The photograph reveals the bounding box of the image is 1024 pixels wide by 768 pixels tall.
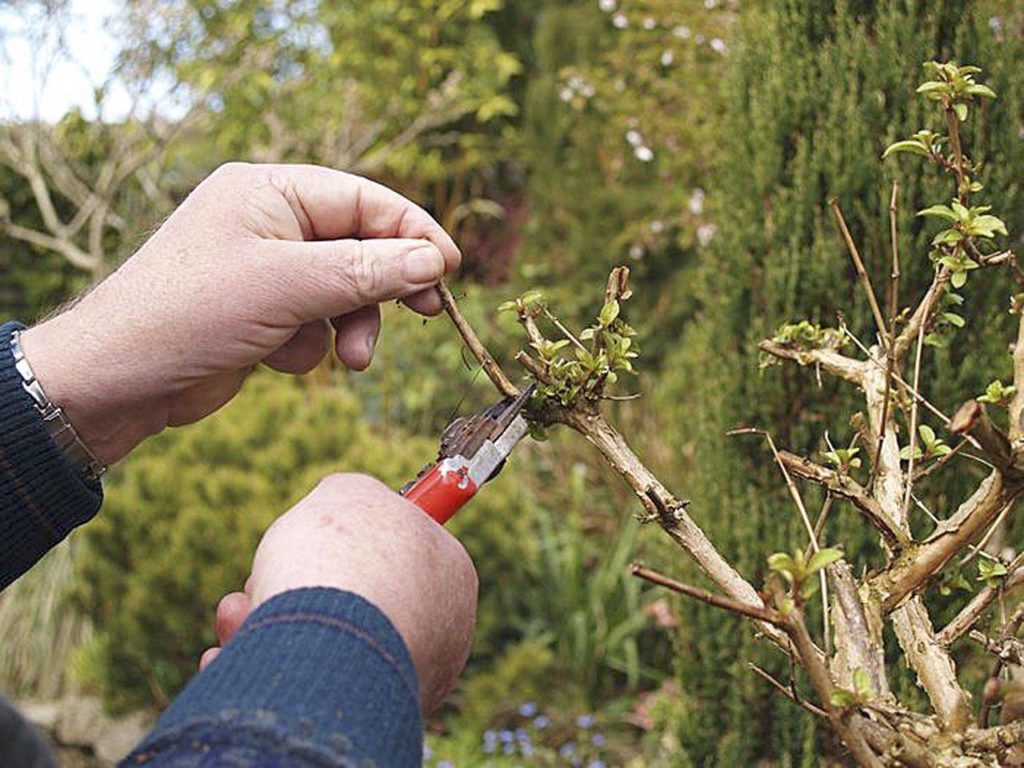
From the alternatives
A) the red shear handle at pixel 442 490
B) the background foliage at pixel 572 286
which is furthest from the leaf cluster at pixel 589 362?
the background foliage at pixel 572 286

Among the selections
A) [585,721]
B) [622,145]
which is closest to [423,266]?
[585,721]

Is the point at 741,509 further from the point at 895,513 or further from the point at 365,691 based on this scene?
the point at 365,691

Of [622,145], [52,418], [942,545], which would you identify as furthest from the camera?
[622,145]

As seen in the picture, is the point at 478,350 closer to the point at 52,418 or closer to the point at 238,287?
the point at 238,287

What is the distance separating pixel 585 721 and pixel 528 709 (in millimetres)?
185

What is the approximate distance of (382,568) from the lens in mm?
975

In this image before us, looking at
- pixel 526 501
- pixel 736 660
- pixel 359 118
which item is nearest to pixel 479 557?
pixel 526 501

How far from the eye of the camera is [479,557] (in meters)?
4.31

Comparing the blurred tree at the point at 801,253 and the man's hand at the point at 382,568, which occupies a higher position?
the man's hand at the point at 382,568

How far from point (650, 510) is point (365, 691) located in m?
0.49

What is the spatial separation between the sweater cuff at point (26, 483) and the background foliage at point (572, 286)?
0.68 m

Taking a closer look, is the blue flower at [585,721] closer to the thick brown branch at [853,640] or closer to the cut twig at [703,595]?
the thick brown branch at [853,640]

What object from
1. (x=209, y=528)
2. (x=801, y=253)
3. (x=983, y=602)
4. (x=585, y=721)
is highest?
(x=983, y=602)

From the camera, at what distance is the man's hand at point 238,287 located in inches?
53.8
